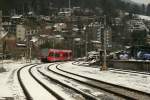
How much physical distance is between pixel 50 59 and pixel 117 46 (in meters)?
43.1

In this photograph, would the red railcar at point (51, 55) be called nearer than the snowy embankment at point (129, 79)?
No

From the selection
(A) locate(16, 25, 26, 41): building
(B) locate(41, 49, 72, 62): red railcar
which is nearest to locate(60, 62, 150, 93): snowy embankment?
(B) locate(41, 49, 72, 62): red railcar


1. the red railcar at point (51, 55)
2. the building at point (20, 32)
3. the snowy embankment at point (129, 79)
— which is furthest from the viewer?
the building at point (20, 32)

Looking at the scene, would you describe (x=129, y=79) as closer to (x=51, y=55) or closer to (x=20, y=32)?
(x=51, y=55)

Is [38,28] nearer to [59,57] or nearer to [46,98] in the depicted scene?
[59,57]

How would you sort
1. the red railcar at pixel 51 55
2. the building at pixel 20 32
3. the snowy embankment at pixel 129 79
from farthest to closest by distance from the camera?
the building at pixel 20 32, the red railcar at pixel 51 55, the snowy embankment at pixel 129 79

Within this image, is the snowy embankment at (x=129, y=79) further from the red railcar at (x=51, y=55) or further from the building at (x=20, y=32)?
the building at (x=20, y=32)

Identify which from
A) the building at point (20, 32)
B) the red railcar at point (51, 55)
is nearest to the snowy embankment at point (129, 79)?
the red railcar at point (51, 55)

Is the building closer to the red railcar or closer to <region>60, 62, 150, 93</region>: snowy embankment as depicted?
the red railcar

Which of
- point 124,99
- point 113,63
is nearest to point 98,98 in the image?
point 124,99

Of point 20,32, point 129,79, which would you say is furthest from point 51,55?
point 20,32

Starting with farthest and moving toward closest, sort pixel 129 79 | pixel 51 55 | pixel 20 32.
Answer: pixel 20 32 → pixel 51 55 → pixel 129 79

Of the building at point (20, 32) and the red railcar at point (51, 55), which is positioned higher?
the building at point (20, 32)

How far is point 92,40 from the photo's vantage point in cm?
13112
